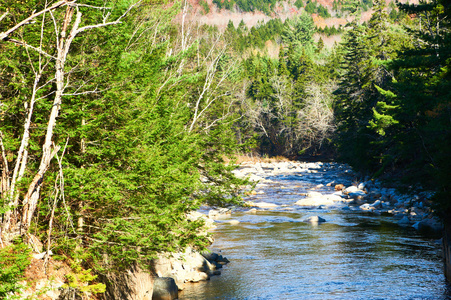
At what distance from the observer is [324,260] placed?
1572 cm

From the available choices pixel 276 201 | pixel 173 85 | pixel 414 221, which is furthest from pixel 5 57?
pixel 276 201

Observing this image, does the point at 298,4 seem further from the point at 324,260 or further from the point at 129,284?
the point at 129,284

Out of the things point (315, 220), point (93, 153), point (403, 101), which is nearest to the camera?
point (93, 153)

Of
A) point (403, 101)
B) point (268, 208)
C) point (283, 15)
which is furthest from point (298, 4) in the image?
point (403, 101)

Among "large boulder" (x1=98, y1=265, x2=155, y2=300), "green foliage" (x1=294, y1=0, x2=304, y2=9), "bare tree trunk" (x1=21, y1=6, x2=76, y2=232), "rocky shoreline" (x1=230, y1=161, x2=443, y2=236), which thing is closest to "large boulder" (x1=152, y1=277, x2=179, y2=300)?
"large boulder" (x1=98, y1=265, x2=155, y2=300)

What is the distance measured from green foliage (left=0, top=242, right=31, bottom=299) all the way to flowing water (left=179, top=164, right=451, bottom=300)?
7307 mm

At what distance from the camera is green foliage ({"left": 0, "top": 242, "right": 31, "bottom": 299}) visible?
5211 mm

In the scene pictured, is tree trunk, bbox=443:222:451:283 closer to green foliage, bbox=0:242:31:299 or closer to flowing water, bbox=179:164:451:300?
flowing water, bbox=179:164:451:300

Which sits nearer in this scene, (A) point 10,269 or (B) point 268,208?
(A) point 10,269

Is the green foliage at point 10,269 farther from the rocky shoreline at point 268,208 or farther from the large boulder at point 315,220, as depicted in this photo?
the large boulder at point 315,220

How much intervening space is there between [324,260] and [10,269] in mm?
12353

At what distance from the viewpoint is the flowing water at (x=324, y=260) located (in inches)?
496

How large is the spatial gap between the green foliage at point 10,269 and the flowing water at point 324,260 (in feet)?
24.0

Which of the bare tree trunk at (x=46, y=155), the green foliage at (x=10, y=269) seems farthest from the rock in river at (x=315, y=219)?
the green foliage at (x=10, y=269)
